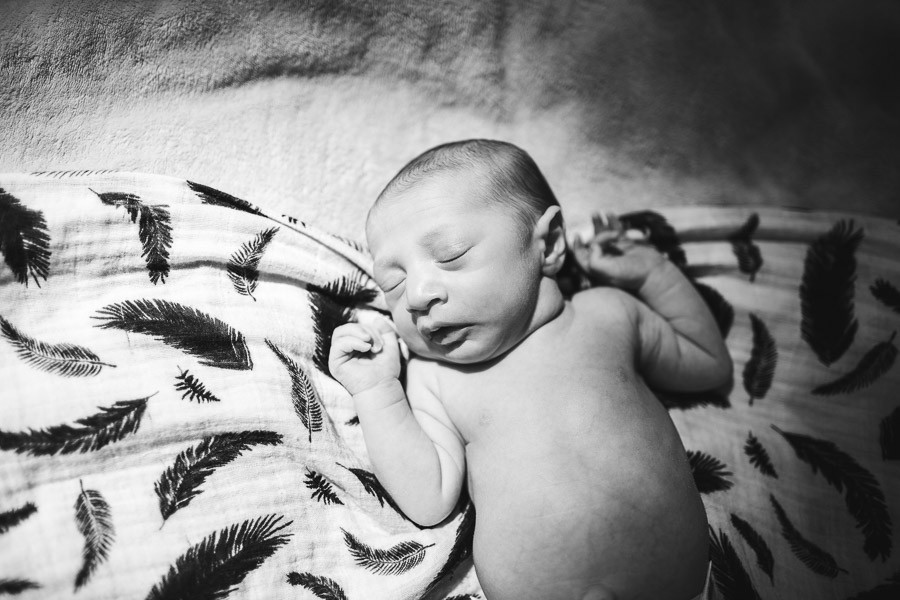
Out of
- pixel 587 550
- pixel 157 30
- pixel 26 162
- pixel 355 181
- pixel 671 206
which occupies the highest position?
pixel 157 30

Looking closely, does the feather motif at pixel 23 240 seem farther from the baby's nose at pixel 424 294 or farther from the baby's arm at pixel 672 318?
the baby's arm at pixel 672 318

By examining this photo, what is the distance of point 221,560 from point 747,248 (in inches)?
43.6

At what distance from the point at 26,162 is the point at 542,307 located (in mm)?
821

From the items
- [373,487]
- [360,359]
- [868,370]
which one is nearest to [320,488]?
[373,487]

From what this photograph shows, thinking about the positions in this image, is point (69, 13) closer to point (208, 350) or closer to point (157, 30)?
point (157, 30)

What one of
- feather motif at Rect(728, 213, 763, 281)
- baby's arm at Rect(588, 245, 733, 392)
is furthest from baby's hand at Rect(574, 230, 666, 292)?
feather motif at Rect(728, 213, 763, 281)

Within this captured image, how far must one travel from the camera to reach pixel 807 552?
0.95 m

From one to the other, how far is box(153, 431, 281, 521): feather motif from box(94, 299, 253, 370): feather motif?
0.34 feet

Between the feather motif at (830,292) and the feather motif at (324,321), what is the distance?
0.89m

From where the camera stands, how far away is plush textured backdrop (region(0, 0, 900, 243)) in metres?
0.98

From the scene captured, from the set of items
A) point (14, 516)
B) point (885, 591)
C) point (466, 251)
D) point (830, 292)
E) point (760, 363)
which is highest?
point (466, 251)

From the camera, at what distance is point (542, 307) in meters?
0.97

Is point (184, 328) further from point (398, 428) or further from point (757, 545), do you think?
point (757, 545)

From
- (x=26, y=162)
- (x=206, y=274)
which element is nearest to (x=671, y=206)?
(x=206, y=274)
